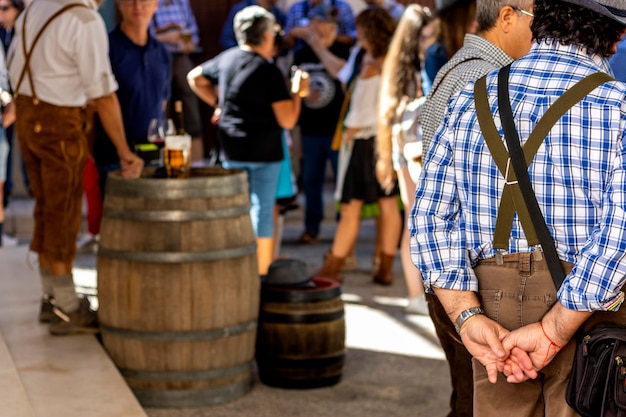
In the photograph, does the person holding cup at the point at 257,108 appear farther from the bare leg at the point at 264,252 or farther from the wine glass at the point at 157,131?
the wine glass at the point at 157,131

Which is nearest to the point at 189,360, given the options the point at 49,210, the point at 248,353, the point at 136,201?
the point at 248,353

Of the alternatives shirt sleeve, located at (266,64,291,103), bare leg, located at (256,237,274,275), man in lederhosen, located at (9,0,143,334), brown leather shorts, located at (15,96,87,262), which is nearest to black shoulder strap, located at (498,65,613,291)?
man in lederhosen, located at (9,0,143,334)

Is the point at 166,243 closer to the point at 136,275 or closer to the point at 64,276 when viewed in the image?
the point at 136,275

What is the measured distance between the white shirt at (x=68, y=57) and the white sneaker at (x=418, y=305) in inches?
99.9

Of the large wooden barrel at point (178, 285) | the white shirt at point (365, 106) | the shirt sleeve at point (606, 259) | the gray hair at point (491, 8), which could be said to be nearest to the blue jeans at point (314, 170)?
the white shirt at point (365, 106)

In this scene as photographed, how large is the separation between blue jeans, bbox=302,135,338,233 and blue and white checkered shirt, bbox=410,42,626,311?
20.9 ft

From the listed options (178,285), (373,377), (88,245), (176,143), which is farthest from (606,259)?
(88,245)

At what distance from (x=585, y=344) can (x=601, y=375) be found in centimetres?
9

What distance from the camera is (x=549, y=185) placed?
271cm

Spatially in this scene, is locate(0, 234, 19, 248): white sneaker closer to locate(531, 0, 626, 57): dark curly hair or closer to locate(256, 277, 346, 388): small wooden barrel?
locate(256, 277, 346, 388): small wooden barrel

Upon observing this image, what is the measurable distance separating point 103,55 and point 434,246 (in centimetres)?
322

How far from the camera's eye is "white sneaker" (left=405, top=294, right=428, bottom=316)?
281 inches

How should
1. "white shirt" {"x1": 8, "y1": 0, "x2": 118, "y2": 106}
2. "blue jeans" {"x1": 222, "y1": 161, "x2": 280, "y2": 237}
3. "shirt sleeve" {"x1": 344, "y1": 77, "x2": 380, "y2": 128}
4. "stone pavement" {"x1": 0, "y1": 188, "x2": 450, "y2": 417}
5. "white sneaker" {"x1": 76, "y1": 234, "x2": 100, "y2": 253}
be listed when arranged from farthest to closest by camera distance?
"white sneaker" {"x1": 76, "y1": 234, "x2": 100, "y2": 253} → "shirt sleeve" {"x1": 344, "y1": 77, "x2": 380, "y2": 128} → "blue jeans" {"x1": 222, "y1": 161, "x2": 280, "y2": 237} → "white shirt" {"x1": 8, "y1": 0, "x2": 118, "y2": 106} → "stone pavement" {"x1": 0, "y1": 188, "x2": 450, "y2": 417}

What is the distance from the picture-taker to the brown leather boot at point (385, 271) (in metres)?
8.08
